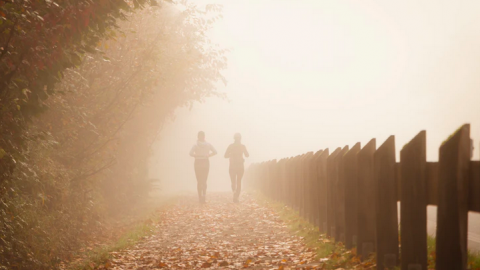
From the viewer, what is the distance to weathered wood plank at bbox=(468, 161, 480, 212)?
3.55m

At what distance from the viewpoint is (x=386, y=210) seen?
16.3ft

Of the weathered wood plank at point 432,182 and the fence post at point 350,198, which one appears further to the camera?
the fence post at point 350,198

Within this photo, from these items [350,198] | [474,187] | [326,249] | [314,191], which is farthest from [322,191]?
[474,187]

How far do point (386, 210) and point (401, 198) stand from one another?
46 cm

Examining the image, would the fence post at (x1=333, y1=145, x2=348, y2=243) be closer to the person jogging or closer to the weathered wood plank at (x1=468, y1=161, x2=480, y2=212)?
the weathered wood plank at (x1=468, y1=161, x2=480, y2=212)

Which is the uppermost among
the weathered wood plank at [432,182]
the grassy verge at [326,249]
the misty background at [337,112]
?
the misty background at [337,112]

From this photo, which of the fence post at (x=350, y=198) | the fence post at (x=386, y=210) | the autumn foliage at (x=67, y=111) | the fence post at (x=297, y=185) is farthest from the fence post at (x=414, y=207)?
the fence post at (x=297, y=185)

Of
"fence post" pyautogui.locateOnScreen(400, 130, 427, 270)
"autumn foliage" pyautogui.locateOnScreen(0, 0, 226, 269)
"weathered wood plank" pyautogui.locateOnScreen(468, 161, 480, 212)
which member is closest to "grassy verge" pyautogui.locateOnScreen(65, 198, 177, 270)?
"autumn foliage" pyautogui.locateOnScreen(0, 0, 226, 269)

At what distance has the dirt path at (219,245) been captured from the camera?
6.90m

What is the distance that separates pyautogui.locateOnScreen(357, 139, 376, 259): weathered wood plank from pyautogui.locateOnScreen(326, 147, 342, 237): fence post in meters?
1.40

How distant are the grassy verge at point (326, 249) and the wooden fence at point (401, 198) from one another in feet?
0.45

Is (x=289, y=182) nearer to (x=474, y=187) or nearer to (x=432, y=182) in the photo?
(x=432, y=182)

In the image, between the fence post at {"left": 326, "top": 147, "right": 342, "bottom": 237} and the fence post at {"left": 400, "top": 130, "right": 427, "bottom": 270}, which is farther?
the fence post at {"left": 326, "top": 147, "right": 342, "bottom": 237}

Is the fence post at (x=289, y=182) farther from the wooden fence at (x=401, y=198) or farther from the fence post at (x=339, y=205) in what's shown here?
the fence post at (x=339, y=205)
